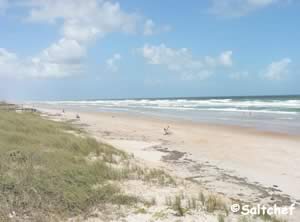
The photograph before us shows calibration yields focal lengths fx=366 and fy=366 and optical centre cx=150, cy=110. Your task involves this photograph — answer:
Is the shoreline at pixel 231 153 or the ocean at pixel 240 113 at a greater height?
the ocean at pixel 240 113

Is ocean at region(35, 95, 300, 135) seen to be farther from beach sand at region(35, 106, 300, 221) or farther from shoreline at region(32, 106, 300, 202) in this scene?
beach sand at region(35, 106, 300, 221)

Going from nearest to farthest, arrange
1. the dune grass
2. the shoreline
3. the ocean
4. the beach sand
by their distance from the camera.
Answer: the dune grass
the beach sand
the shoreline
the ocean

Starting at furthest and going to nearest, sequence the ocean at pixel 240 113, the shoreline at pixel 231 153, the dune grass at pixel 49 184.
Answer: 1. the ocean at pixel 240 113
2. the shoreline at pixel 231 153
3. the dune grass at pixel 49 184

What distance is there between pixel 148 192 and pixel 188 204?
941 mm

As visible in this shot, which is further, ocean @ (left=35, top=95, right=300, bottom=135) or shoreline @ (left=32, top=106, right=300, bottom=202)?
ocean @ (left=35, top=95, right=300, bottom=135)

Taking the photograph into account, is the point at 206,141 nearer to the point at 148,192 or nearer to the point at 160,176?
the point at 160,176

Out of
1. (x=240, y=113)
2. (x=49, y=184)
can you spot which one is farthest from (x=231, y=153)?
(x=240, y=113)

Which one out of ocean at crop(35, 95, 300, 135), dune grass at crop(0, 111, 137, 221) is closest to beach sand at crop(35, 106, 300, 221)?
dune grass at crop(0, 111, 137, 221)

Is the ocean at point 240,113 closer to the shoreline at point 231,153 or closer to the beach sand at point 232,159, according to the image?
the shoreline at point 231,153

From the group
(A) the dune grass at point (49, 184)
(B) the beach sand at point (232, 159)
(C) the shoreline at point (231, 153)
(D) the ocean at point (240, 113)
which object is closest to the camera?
(A) the dune grass at point (49, 184)

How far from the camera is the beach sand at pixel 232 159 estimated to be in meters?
7.97

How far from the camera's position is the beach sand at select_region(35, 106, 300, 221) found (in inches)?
314

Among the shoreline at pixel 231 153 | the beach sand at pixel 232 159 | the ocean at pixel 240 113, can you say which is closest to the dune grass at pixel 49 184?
the beach sand at pixel 232 159

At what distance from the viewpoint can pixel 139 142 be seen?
15.6 m
